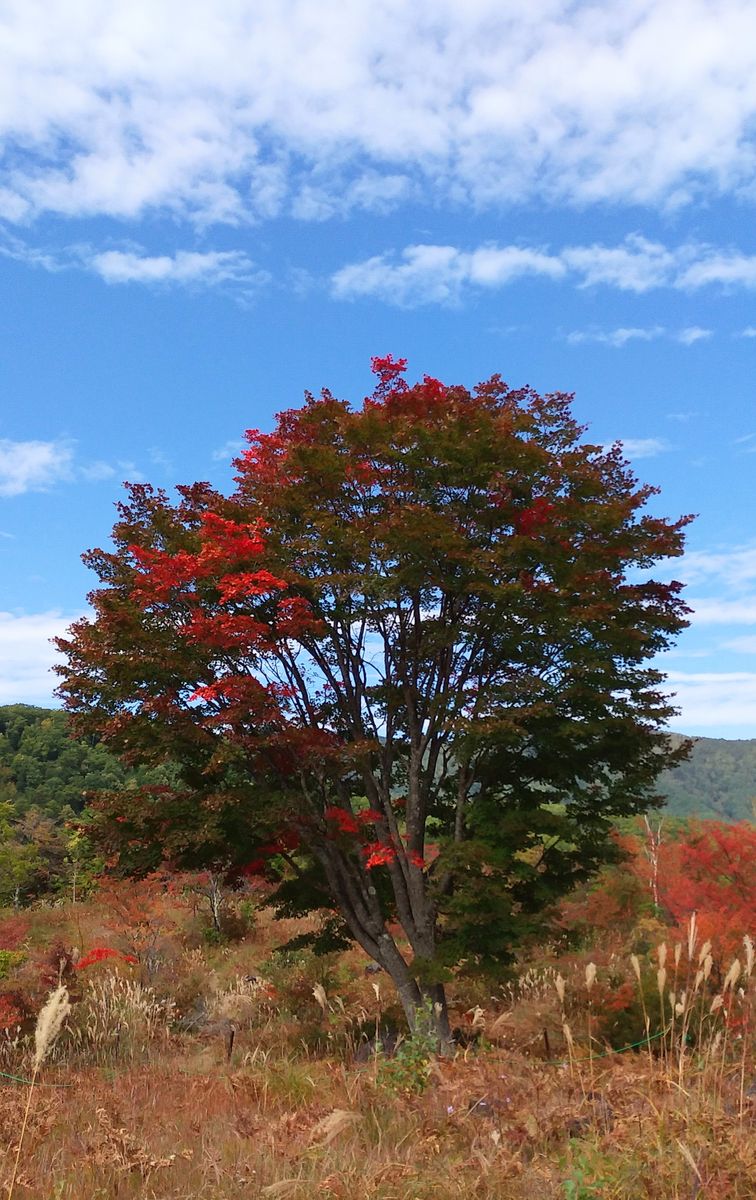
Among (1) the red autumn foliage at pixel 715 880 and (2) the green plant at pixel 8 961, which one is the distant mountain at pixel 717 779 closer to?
(1) the red autumn foliage at pixel 715 880

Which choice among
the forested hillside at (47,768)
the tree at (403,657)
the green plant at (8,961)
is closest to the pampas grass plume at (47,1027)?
the tree at (403,657)

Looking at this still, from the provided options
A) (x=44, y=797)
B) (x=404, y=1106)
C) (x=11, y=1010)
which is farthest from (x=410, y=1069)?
(x=44, y=797)

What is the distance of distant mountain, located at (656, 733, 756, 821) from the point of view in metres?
93.1

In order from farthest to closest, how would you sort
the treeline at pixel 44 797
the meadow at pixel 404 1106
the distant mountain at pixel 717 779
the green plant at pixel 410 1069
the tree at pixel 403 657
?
the distant mountain at pixel 717 779, the treeline at pixel 44 797, the tree at pixel 403 657, the green plant at pixel 410 1069, the meadow at pixel 404 1106

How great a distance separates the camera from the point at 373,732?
12750 mm

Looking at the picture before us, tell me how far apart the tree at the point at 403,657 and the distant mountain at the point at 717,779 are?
275 feet

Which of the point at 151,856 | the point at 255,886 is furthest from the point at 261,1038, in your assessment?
the point at 255,886

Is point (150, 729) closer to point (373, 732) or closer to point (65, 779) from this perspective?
point (373, 732)

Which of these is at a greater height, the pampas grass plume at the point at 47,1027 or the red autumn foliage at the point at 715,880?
the pampas grass plume at the point at 47,1027

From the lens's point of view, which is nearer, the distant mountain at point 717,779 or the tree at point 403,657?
the tree at point 403,657

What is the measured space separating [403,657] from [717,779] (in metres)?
102

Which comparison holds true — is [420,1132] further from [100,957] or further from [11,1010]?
[100,957]

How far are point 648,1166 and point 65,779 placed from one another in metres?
41.1

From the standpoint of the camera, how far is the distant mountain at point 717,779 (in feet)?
305
